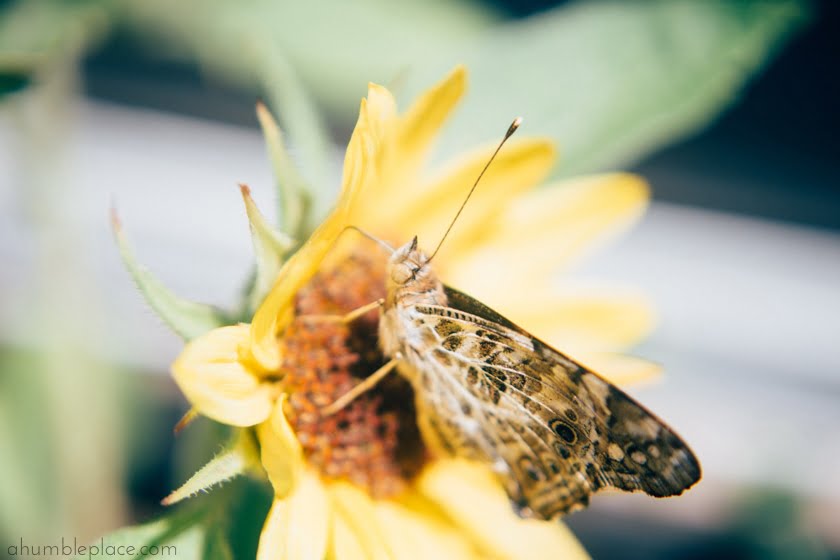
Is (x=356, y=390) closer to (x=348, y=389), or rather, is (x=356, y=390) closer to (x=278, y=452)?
(x=348, y=389)

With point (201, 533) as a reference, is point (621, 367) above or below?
above

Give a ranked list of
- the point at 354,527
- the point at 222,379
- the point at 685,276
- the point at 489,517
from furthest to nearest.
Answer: the point at 685,276
the point at 489,517
the point at 354,527
the point at 222,379

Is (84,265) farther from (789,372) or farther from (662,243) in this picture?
(789,372)

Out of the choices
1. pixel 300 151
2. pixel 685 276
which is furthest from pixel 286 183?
pixel 685 276

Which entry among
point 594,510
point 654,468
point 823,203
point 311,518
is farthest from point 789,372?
point 311,518

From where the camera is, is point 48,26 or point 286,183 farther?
point 48,26

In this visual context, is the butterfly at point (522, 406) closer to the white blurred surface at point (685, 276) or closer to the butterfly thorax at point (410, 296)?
the butterfly thorax at point (410, 296)

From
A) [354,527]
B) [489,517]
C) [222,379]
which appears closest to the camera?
A: [222,379]

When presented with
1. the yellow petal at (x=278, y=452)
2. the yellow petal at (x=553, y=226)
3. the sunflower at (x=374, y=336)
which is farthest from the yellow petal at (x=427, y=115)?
the yellow petal at (x=278, y=452)
